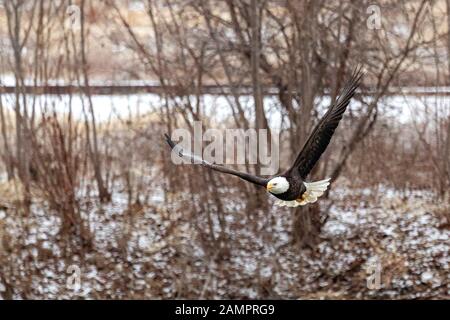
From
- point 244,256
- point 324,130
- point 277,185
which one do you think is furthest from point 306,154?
point 244,256

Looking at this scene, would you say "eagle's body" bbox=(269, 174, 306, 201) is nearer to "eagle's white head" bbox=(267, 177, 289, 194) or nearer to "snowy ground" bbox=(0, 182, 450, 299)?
"eagle's white head" bbox=(267, 177, 289, 194)

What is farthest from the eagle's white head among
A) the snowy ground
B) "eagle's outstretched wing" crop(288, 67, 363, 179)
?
the snowy ground

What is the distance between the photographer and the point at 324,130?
6.11 m

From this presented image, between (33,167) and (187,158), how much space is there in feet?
19.7

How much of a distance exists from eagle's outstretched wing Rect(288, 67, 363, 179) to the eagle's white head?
180 mm

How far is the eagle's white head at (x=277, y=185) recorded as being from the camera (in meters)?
6.04

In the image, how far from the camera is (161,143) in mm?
11406

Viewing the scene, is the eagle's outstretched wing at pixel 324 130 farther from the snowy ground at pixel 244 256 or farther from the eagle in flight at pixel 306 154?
the snowy ground at pixel 244 256

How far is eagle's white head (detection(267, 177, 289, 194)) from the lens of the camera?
6.04m

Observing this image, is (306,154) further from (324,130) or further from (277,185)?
(277,185)

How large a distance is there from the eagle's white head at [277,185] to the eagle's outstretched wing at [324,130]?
180 millimetres

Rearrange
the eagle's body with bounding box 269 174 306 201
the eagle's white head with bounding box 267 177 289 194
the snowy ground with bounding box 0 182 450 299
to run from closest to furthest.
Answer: the eagle's white head with bounding box 267 177 289 194, the eagle's body with bounding box 269 174 306 201, the snowy ground with bounding box 0 182 450 299

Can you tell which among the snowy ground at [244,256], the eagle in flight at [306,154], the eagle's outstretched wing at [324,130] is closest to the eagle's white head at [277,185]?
the eagle in flight at [306,154]
